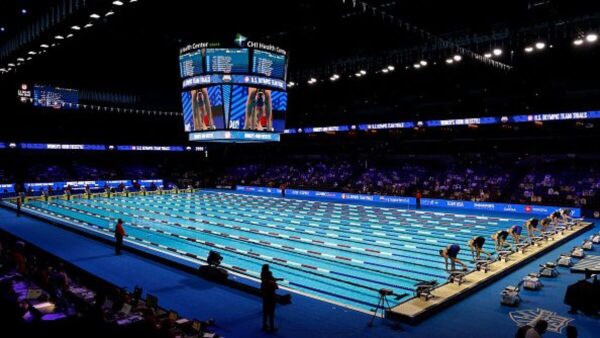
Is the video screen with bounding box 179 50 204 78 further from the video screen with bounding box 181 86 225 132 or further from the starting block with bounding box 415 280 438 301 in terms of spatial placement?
the starting block with bounding box 415 280 438 301

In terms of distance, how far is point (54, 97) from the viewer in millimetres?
32219

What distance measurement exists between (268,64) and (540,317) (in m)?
14.6

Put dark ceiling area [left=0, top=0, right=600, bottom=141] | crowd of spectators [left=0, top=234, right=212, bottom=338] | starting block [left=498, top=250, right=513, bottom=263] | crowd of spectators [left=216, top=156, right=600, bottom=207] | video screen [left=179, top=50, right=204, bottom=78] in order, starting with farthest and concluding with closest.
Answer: crowd of spectators [left=216, top=156, right=600, bottom=207] < video screen [left=179, top=50, right=204, bottom=78] < dark ceiling area [left=0, top=0, right=600, bottom=141] < starting block [left=498, top=250, right=513, bottom=263] < crowd of spectators [left=0, top=234, right=212, bottom=338]

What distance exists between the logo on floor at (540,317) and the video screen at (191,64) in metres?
15.0

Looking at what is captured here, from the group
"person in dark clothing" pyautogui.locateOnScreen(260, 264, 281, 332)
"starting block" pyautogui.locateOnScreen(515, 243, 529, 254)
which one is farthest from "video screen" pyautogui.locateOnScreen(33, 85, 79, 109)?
"starting block" pyautogui.locateOnScreen(515, 243, 529, 254)

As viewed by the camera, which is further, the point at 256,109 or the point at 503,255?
the point at 256,109

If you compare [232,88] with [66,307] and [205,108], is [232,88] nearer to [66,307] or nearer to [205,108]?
[205,108]

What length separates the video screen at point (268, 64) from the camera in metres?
18.3

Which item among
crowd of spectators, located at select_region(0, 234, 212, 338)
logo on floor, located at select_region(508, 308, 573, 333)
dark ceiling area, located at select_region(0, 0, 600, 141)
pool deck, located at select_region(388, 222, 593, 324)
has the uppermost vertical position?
dark ceiling area, located at select_region(0, 0, 600, 141)

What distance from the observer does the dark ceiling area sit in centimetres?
1587

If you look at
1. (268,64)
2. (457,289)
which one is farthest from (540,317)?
(268,64)

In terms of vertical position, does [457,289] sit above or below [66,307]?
below

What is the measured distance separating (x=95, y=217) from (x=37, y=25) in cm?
A: 1128

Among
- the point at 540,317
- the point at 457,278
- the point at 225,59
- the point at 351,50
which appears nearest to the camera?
the point at 540,317
